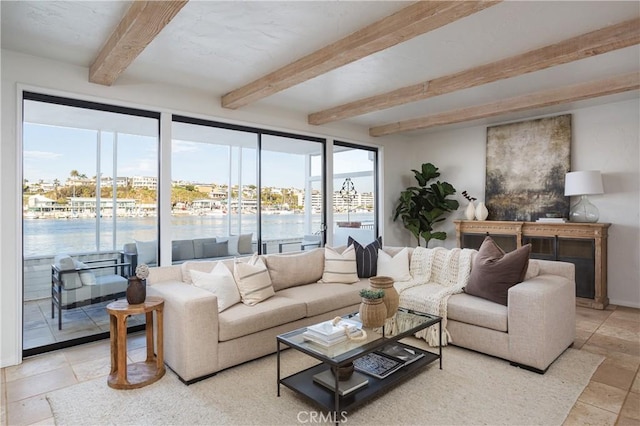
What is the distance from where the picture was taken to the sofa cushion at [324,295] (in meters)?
3.28

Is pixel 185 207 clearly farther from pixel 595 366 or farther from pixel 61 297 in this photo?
pixel 595 366

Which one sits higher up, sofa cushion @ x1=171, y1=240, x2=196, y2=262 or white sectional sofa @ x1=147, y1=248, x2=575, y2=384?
sofa cushion @ x1=171, y1=240, x2=196, y2=262

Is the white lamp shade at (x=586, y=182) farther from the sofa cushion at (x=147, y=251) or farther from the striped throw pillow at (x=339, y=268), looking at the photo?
the sofa cushion at (x=147, y=251)

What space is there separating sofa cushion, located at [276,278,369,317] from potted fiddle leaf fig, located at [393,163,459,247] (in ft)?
8.32

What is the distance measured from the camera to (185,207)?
159 inches

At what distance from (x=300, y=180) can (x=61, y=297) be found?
3075 mm

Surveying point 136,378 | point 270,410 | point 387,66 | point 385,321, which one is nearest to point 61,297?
point 136,378

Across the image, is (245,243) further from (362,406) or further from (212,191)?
(362,406)

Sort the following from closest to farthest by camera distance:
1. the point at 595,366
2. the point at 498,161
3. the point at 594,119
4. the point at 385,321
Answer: the point at 385,321, the point at 595,366, the point at 594,119, the point at 498,161

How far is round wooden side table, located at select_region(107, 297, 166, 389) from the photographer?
8.16 feet

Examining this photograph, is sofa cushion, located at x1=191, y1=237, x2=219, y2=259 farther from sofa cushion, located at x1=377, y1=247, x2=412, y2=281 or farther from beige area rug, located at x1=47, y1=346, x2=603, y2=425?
sofa cushion, located at x1=377, y1=247, x2=412, y2=281

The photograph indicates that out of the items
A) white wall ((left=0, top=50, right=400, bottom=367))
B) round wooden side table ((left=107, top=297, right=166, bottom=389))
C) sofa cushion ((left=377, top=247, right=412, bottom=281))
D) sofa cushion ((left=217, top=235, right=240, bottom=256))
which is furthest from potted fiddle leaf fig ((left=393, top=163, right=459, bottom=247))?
round wooden side table ((left=107, top=297, right=166, bottom=389))

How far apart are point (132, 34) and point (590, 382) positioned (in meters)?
3.89

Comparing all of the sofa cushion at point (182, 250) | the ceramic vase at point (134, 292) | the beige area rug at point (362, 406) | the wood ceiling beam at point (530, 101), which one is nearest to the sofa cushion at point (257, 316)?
the beige area rug at point (362, 406)
